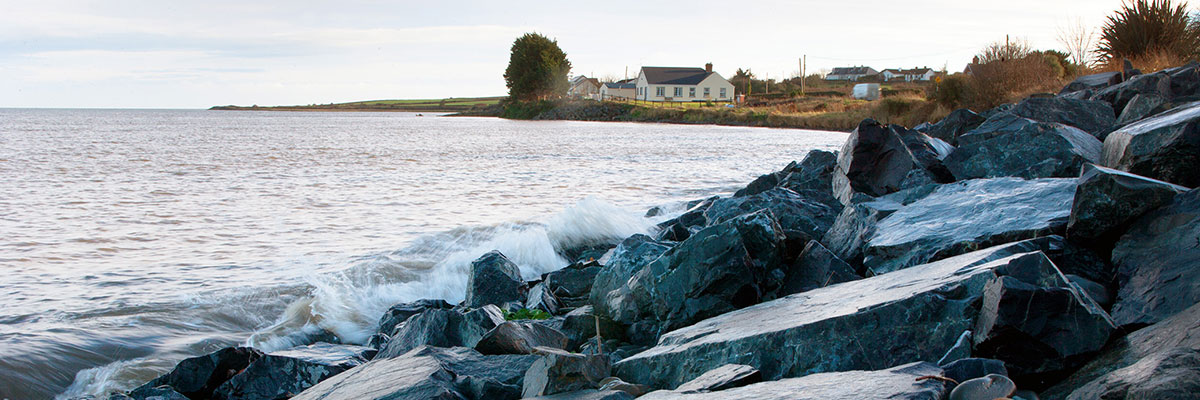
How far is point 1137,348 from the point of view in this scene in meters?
2.40

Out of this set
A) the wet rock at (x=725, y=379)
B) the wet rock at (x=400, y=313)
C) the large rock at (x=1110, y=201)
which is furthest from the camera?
the wet rock at (x=400, y=313)

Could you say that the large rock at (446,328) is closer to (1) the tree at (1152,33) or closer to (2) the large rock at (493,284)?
(2) the large rock at (493,284)

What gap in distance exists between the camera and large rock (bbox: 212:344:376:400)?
4178 mm

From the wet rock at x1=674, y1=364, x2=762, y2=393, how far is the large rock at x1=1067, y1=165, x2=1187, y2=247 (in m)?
1.84

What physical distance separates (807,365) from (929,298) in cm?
52

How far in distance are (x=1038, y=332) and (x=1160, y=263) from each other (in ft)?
3.18

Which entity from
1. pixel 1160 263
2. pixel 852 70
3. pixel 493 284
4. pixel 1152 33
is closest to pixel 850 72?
pixel 852 70

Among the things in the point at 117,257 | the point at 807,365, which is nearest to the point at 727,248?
the point at 807,365

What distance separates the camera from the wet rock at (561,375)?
2.89 m

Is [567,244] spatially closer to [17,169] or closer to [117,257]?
[117,257]

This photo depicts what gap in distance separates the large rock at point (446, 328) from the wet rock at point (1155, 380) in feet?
10.0

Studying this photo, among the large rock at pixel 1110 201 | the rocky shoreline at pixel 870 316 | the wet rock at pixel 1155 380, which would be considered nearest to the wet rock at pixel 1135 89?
the rocky shoreline at pixel 870 316

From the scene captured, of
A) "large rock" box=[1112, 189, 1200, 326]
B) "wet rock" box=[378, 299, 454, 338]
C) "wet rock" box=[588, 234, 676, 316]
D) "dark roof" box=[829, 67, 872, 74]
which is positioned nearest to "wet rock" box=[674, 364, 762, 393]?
"large rock" box=[1112, 189, 1200, 326]

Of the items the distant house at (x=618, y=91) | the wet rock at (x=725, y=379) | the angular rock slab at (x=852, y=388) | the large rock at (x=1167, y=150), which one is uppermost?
the distant house at (x=618, y=91)
